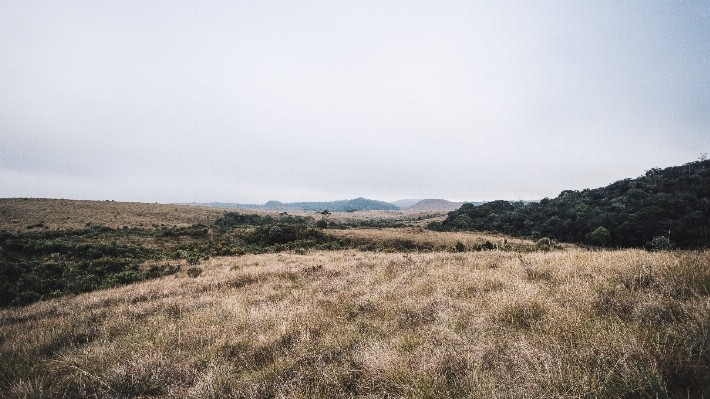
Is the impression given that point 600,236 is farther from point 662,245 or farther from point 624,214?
point 662,245

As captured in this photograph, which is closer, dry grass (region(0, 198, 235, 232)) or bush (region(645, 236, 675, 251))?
bush (region(645, 236, 675, 251))

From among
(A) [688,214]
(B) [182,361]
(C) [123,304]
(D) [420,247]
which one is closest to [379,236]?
(D) [420,247]

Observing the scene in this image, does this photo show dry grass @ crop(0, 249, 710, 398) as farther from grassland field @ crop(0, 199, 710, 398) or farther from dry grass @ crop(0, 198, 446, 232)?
dry grass @ crop(0, 198, 446, 232)

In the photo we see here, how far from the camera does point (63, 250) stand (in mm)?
22031

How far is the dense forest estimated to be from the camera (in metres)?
32.3

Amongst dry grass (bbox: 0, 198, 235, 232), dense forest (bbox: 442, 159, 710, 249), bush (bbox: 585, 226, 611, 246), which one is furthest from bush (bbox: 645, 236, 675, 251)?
dry grass (bbox: 0, 198, 235, 232)

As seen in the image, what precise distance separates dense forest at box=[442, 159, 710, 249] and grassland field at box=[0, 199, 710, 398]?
80.0 ft

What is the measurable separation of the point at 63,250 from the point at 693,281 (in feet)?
115

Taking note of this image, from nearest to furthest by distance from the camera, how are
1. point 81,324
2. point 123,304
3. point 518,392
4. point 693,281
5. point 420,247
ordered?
point 518,392 < point 693,281 < point 81,324 < point 123,304 < point 420,247

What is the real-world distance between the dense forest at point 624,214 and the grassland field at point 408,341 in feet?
80.0

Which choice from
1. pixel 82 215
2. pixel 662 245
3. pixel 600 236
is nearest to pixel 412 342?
Answer: pixel 662 245

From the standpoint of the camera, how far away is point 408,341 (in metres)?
4.17

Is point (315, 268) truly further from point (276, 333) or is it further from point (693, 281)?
point (693, 281)

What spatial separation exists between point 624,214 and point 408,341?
167ft
